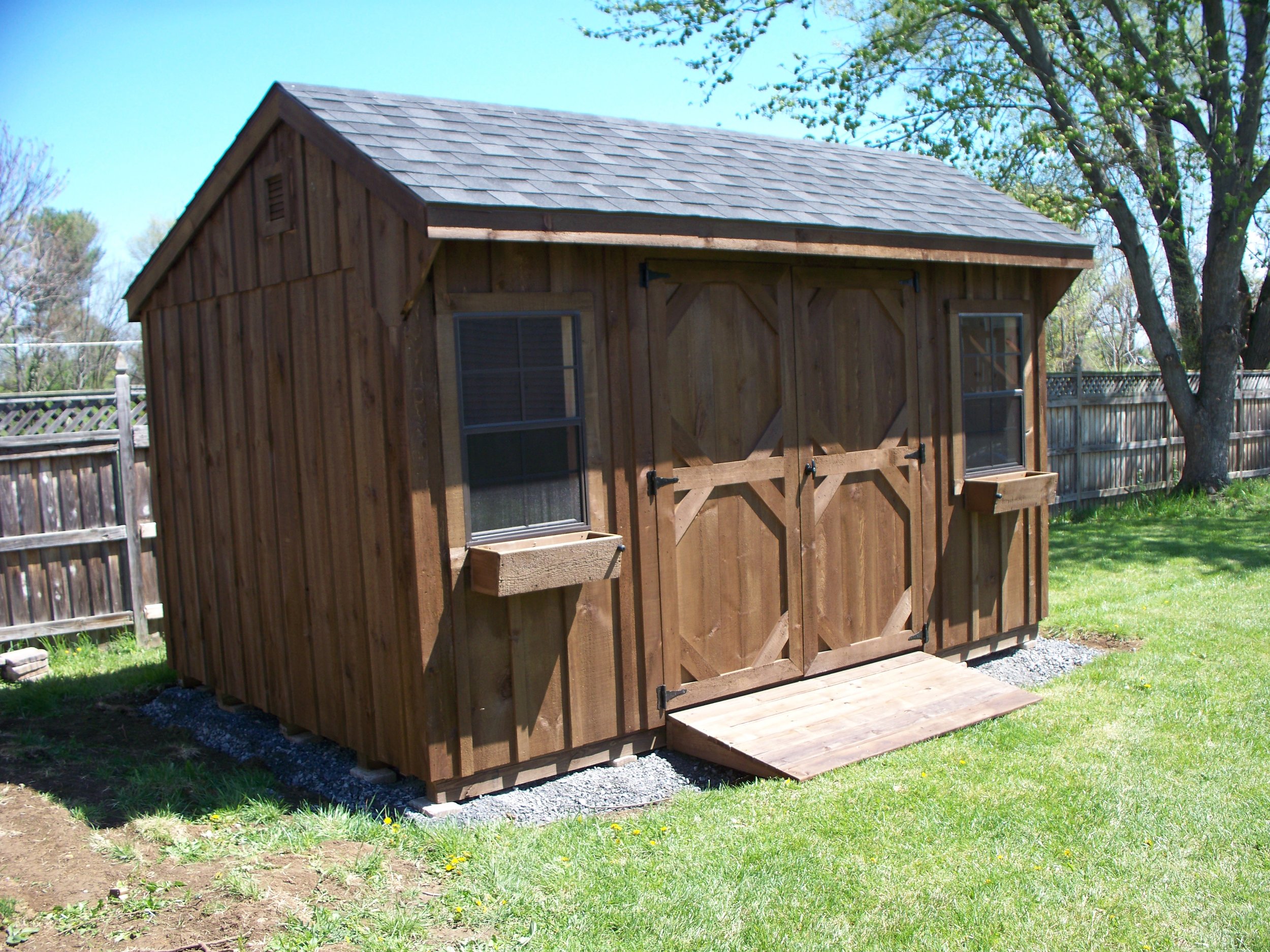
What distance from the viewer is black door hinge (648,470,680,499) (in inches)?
213

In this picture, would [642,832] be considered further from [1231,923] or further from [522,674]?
[1231,923]

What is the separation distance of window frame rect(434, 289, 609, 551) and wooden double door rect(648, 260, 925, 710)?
0.38m

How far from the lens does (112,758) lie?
577cm

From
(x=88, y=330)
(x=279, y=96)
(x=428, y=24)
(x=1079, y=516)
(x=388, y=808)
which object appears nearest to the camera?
(x=388, y=808)

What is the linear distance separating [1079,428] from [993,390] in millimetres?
6815

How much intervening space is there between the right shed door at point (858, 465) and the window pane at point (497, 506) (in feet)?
6.18

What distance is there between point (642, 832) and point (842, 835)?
2.70 ft

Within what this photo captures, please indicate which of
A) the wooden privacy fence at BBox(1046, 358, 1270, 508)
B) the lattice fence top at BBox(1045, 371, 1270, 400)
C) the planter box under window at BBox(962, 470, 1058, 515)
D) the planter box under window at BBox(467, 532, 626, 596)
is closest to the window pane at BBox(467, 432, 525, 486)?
the planter box under window at BBox(467, 532, 626, 596)

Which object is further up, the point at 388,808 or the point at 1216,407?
the point at 1216,407

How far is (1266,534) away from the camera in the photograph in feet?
38.0

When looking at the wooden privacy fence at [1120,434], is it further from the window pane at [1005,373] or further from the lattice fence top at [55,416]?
the lattice fence top at [55,416]

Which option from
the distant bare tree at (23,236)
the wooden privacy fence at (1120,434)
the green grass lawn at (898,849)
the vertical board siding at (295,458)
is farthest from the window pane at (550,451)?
the distant bare tree at (23,236)

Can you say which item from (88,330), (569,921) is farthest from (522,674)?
(88,330)

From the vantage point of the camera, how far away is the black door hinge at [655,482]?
5406mm
